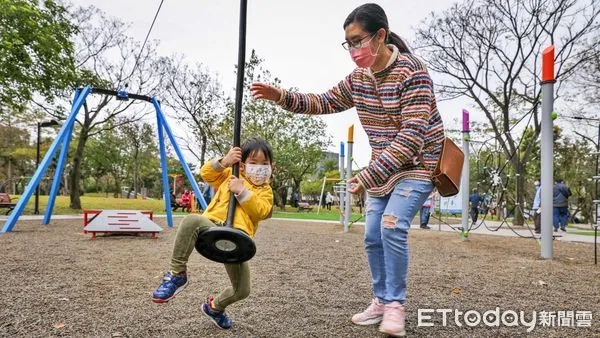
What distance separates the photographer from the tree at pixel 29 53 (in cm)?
1208

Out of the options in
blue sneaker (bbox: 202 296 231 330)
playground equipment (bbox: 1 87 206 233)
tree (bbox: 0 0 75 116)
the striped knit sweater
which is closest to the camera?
the striped knit sweater

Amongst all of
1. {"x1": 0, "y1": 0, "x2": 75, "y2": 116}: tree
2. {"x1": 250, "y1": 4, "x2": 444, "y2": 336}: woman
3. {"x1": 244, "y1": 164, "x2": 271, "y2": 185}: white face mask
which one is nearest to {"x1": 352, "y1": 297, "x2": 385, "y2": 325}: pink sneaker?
{"x1": 250, "y1": 4, "x2": 444, "y2": 336}: woman

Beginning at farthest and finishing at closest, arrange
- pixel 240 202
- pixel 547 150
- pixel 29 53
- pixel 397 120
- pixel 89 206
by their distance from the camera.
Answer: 1. pixel 89 206
2. pixel 29 53
3. pixel 547 150
4. pixel 397 120
5. pixel 240 202

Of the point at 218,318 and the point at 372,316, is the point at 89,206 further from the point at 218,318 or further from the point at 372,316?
the point at 372,316

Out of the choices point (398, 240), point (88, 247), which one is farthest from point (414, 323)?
point (88, 247)

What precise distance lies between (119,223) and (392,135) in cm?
684

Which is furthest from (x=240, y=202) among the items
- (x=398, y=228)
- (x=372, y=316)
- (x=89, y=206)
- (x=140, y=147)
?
(x=140, y=147)

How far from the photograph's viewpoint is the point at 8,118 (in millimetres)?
29797

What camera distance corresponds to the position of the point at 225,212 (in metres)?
2.41

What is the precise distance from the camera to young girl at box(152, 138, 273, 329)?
2.27 m

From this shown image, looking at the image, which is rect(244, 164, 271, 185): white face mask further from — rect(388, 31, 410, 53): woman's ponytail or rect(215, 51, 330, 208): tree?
rect(215, 51, 330, 208): tree


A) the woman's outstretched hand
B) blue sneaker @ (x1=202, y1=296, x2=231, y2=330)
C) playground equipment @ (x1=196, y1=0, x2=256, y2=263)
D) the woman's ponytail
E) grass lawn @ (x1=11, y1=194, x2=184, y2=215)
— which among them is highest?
the woman's ponytail

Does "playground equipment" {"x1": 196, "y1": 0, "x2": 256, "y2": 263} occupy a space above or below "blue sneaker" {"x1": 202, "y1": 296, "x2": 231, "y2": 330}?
above

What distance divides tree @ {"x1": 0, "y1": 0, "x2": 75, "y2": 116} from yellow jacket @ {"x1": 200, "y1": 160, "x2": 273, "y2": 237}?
481 inches
